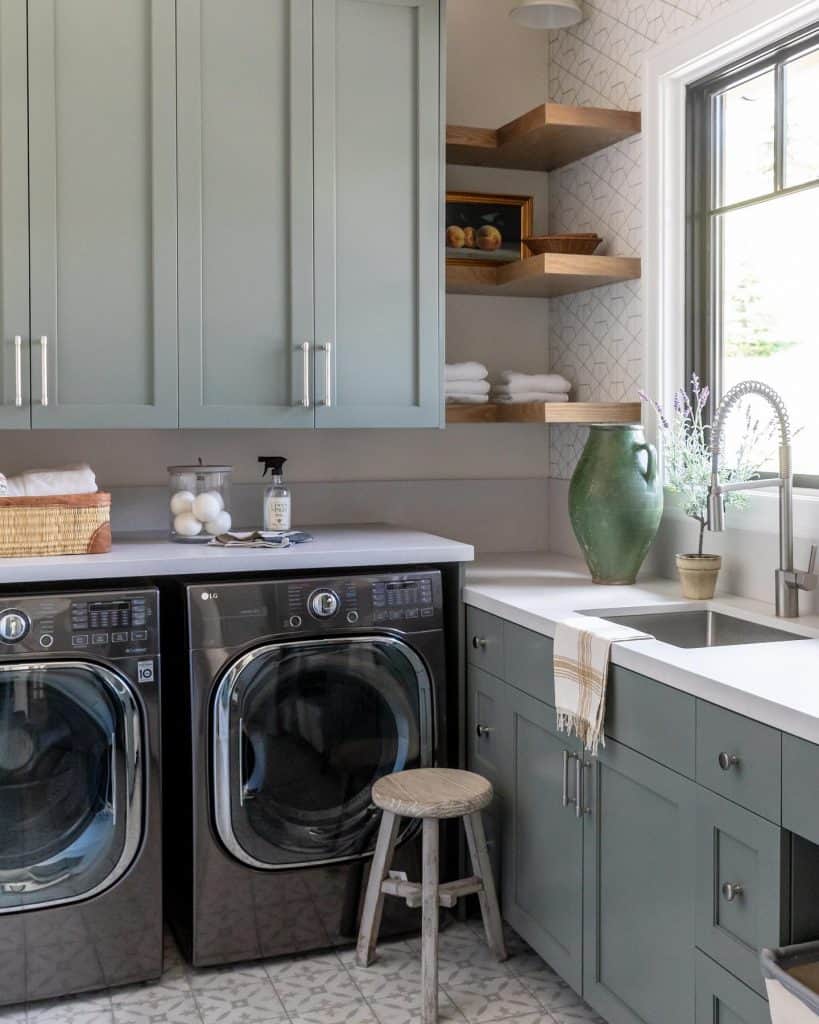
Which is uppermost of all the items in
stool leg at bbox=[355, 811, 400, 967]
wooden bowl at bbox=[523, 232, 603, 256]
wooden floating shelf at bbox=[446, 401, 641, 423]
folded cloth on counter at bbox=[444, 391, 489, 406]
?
wooden bowl at bbox=[523, 232, 603, 256]

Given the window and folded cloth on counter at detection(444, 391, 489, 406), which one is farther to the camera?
folded cloth on counter at detection(444, 391, 489, 406)

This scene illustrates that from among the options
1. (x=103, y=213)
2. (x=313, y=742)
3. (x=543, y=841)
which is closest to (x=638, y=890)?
(x=543, y=841)

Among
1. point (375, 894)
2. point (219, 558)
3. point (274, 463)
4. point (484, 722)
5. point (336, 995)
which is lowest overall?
point (336, 995)

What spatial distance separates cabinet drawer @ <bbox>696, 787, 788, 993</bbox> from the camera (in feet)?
5.56

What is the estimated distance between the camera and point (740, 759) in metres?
1.77

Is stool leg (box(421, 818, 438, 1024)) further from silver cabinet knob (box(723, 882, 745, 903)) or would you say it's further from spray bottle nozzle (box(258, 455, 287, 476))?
spray bottle nozzle (box(258, 455, 287, 476))

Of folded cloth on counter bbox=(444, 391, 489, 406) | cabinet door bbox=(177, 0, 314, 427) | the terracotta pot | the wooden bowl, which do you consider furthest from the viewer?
folded cloth on counter bbox=(444, 391, 489, 406)

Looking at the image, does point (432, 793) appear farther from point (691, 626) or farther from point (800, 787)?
point (800, 787)

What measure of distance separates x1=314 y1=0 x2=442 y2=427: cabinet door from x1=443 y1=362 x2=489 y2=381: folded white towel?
0.17 m

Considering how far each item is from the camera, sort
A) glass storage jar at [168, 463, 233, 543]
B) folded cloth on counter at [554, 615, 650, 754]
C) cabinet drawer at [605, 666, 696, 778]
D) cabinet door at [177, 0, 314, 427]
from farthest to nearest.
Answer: glass storage jar at [168, 463, 233, 543] → cabinet door at [177, 0, 314, 427] → folded cloth on counter at [554, 615, 650, 754] → cabinet drawer at [605, 666, 696, 778]

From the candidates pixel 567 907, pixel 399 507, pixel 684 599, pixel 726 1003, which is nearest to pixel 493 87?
pixel 399 507

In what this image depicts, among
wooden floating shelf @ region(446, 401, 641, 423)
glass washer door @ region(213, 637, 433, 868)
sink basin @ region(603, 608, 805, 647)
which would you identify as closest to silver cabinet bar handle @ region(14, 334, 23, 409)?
glass washer door @ region(213, 637, 433, 868)

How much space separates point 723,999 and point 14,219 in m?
2.22

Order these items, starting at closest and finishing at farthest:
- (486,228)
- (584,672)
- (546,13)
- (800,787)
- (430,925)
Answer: (800,787) → (584,672) → (430,925) → (546,13) → (486,228)
